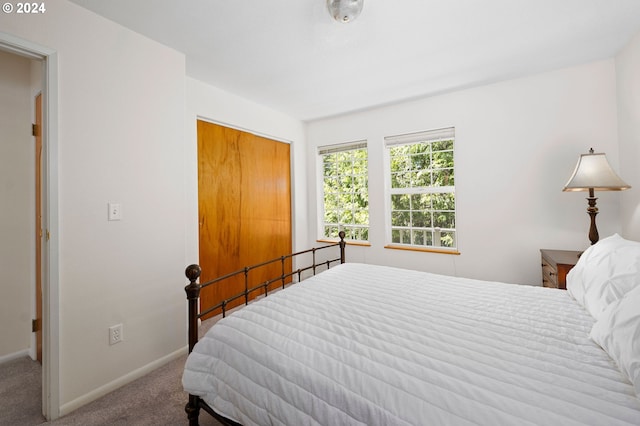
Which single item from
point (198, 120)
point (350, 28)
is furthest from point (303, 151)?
point (350, 28)

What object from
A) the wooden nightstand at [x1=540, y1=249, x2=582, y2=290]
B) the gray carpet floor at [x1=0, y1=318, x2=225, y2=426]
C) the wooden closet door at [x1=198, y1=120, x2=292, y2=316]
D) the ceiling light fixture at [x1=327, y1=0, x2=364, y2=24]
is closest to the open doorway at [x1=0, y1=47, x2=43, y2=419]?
the gray carpet floor at [x1=0, y1=318, x2=225, y2=426]

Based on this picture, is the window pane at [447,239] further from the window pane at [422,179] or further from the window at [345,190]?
the window at [345,190]

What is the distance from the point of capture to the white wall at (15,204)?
214cm

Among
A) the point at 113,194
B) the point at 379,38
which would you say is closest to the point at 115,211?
the point at 113,194

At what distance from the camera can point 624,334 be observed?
2.83 ft

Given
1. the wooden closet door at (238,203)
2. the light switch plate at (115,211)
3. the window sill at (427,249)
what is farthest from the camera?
the window sill at (427,249)

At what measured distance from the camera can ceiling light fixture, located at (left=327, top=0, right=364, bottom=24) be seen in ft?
5.03

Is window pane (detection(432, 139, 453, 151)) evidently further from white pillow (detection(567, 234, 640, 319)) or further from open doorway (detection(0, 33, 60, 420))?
open doorway (detection(0, 33, 60, 420))

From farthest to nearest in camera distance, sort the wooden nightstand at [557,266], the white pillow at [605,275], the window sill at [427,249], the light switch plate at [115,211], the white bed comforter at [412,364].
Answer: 1. the window sill at [427,249]
2. the wooden nightstand at [557,266]
3. the light switch plate at [115,211]
4. the white pillow at [605,275]
5. the white bed comforter at [412,364]

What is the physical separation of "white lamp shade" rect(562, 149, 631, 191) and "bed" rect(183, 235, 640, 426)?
74 centimetres

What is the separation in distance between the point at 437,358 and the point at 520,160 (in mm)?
2489

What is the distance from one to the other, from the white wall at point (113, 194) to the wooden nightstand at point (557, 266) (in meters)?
2.83

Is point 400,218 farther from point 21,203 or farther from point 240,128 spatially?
point 21,203
